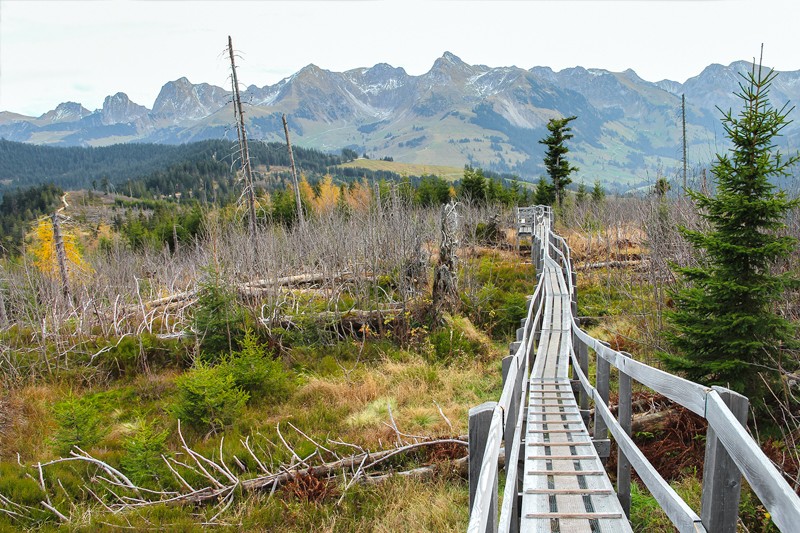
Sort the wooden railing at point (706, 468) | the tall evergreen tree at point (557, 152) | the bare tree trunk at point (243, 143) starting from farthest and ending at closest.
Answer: the tall evergreen tree at point (557, 152)
the bare tree trunk at point (243, 143)
the wooden railing at point (706, 468)

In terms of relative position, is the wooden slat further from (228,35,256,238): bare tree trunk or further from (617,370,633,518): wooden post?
(228,35,256,238): bare tree trunk

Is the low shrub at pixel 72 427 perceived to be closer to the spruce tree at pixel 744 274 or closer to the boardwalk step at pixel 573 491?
the boardwalk step at pixel 573 491

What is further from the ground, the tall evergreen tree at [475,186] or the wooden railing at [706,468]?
the tall evergreen tree at [475,186]

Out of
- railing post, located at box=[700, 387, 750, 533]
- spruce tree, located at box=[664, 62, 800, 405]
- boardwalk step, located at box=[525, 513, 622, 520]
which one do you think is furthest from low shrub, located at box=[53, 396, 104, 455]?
A: spruce tree, located at box=[664, 62, 800, 405]

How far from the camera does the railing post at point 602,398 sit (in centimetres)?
460

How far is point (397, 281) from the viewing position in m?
16.2

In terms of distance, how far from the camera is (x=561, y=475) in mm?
3955

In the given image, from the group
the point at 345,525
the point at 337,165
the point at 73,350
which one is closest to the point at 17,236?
the point at 73,350

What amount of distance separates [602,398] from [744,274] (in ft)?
13.3

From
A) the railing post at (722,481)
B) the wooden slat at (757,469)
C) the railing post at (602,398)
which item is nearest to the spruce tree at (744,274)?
the railing post at (602,398)

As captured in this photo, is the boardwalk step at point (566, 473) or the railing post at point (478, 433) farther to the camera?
the boardwalk step at point (566, 473)

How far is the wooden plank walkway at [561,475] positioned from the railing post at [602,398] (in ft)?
0.61

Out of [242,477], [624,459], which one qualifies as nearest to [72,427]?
[242,477]

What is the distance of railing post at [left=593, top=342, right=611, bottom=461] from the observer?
15.1ft
